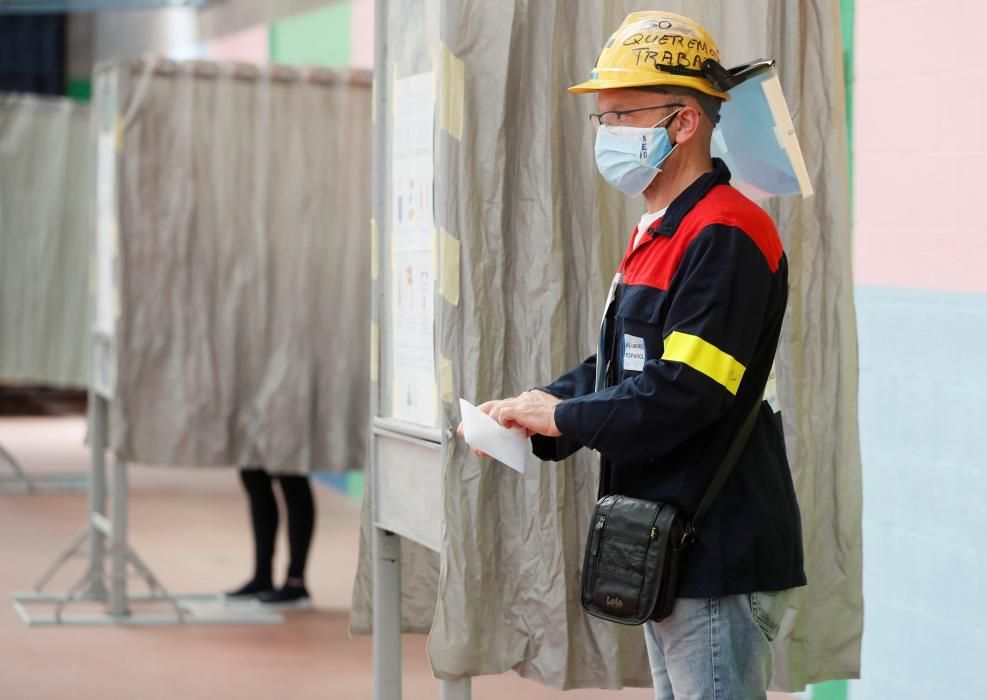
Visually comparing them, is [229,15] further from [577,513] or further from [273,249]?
[577,513]

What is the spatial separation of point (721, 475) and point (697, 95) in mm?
554

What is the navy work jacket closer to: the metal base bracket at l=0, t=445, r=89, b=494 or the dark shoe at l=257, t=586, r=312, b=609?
the dark shoe at l=257, t=586, r=312, b=609

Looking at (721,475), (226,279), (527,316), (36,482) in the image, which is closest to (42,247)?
(36,482)

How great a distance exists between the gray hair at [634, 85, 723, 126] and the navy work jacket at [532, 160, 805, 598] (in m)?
0.09

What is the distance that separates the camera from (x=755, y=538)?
2.05 m

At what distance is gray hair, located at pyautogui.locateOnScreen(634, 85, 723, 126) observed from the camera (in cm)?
A: 214

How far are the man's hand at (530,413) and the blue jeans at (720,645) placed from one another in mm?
308

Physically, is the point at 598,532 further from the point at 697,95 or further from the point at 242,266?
the point at 242,266

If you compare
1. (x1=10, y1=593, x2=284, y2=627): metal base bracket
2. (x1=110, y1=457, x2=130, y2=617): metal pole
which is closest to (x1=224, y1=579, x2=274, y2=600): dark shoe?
(x1=10, y1=593, x2=284, y2=627): metal base bracket

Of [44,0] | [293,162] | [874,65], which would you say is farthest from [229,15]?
[874,65]

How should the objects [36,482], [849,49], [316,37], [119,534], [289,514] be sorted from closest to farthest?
[849,49] → [119,534] → [289,514] → [36,482] → [316,37]

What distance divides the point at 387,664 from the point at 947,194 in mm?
1745

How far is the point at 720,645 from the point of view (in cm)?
205

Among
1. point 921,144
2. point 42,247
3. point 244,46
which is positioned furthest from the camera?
point 244,46
